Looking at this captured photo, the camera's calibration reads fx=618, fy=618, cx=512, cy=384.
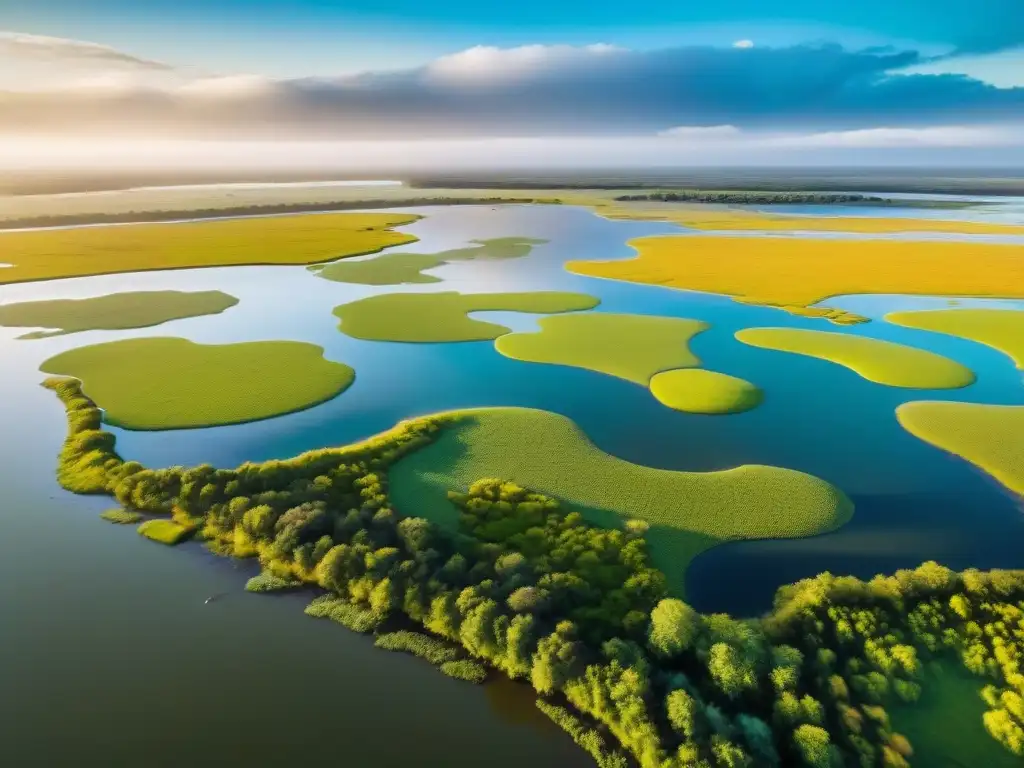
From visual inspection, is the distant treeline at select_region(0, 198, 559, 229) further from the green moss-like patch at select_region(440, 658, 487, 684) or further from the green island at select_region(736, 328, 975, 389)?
the green moss-like patch at select_region(440, 658, 487, 684)

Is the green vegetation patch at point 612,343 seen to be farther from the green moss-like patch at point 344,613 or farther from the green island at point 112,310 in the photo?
the green island at point 112,310

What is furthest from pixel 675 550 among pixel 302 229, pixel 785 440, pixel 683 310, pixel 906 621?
pixel 302 229

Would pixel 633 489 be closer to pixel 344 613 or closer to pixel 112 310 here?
pixel 344 613

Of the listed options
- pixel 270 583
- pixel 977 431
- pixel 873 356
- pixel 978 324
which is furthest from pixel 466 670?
pixel 978 324

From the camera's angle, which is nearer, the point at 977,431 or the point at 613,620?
the point at 613,620

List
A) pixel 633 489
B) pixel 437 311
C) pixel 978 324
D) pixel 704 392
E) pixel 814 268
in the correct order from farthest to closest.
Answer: pixel 814 268
pixel 437 311
pixel 978 324
pixel 704 392
pixel 633 489

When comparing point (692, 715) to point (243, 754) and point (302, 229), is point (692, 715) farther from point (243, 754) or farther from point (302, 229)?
point (302, 229)
